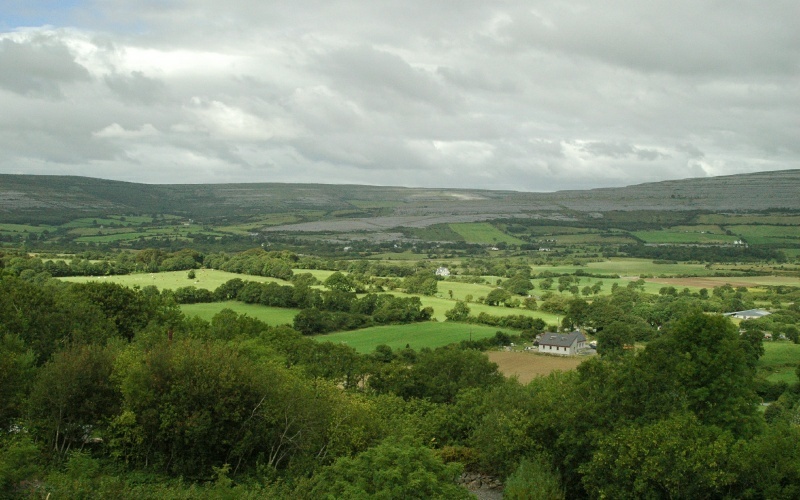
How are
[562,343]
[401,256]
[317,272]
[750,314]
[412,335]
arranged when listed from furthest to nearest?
1. [401,256]
2. [317,272]
3. [750,314]
4. [412,335]
5. [562,343]

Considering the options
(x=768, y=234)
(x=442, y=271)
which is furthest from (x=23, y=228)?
(x=768, y=234)

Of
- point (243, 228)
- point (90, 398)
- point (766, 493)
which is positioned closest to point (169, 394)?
point (90, 398)

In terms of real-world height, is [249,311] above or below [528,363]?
above

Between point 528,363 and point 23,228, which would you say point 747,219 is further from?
point 23,228

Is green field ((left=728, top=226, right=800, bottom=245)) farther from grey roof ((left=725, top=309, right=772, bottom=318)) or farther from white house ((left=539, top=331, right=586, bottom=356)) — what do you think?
white house ((left=539, top=331, right=586, bottom=356))

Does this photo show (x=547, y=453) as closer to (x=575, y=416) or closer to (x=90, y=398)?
(x=575, y=416)

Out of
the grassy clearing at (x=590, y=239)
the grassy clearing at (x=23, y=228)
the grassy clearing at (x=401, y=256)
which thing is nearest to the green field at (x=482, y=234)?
the grassy clearing at (x=590, y=239)
